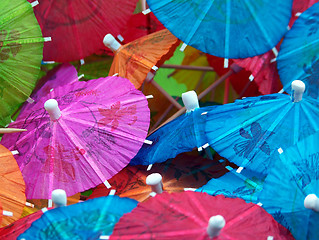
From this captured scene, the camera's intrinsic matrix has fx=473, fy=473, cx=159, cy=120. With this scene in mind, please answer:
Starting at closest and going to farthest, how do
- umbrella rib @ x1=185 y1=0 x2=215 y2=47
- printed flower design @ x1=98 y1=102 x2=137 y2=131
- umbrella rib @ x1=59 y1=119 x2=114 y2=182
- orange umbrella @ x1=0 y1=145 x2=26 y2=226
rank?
orange umbrella @ x1=0 y1=145 x2=26 y2=226
umbrella rib @ x1=59 y1=119 x2=114 y2=182
printed flower design @ x1=98 y1=102 x2=137 y2=131
umbrella rib @ x1=185 y1=0 x2=215 y2=47

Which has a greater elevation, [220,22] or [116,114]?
[220,22]

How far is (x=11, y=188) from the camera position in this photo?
2.07 m

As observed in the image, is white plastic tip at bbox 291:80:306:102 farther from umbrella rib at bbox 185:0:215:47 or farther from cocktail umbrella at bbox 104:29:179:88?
cocktail umbrella at bbox 104:29:179:88

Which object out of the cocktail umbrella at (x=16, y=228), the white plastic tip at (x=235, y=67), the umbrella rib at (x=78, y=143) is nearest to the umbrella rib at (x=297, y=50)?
the white plastic tip at (x=235, y=67)

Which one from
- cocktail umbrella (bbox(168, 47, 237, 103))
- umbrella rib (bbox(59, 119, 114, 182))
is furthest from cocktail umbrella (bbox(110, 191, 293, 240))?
cocktail umbrella (bbox(168, 47, 237, 103))

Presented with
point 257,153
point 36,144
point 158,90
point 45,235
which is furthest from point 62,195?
point 158,90

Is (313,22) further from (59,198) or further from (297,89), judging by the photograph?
(59,198)

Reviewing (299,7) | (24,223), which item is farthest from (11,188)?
(299,7)

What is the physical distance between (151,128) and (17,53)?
856 mm

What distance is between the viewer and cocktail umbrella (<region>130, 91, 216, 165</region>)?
2.20 metres

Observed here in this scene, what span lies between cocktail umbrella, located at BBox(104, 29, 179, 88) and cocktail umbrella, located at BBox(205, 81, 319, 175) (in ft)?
1.54

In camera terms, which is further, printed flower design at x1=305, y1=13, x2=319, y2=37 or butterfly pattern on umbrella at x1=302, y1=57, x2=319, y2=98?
printed flower design at x1=305, y1=13, x2=319, y2=37

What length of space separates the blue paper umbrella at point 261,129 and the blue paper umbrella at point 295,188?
137 millimetres

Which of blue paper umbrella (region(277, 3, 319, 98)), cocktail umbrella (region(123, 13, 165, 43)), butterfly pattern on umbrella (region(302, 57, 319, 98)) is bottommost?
butterfly pattern on umbrella (region(302, 57, 319, 98))
